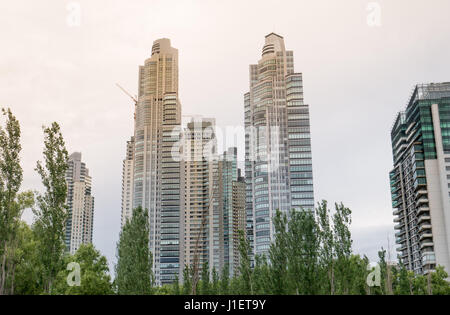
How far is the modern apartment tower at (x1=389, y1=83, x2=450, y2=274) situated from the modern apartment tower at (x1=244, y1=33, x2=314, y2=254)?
2979cm

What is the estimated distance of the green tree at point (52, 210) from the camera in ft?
112

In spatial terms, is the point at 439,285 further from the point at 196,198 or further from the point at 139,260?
the point at 196,198

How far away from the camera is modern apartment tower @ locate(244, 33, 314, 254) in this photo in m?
140

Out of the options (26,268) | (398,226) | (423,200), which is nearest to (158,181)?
(398,226)

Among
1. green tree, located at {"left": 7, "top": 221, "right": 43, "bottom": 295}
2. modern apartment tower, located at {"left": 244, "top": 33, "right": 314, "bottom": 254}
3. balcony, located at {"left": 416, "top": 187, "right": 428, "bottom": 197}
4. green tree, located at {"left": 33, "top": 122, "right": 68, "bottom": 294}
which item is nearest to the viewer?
green tree, located at {"left": 33, "top": 122, "right": 68, "bottom": 294}

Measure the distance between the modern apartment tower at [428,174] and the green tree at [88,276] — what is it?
83.5 m

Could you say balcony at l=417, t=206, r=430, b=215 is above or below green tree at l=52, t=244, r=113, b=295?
above

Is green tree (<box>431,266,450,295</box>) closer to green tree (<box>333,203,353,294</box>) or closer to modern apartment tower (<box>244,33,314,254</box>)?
green tree (<box>333,203,353,294</box>)

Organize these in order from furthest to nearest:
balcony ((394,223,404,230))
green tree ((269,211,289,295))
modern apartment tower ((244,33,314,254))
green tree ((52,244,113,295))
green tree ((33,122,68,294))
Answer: balcony ((394,223,404,230)) < modern apartment tower ((244,33,314,254)) < green tree ((52,244,113,295)) < green tree ((269,211,289,295)) < green tree ((33,122,68,294))

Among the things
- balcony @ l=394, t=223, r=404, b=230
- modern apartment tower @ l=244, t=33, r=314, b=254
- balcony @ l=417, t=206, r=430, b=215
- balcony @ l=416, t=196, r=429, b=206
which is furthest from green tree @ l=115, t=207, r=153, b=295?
balcony @ l=394, t=223, r=404, b=230

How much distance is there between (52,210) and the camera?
35531 mm

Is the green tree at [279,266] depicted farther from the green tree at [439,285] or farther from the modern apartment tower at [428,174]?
the modern apartment tower at [428,174]

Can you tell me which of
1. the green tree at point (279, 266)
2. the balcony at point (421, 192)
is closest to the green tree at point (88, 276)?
the green tree at point (279, 266)
